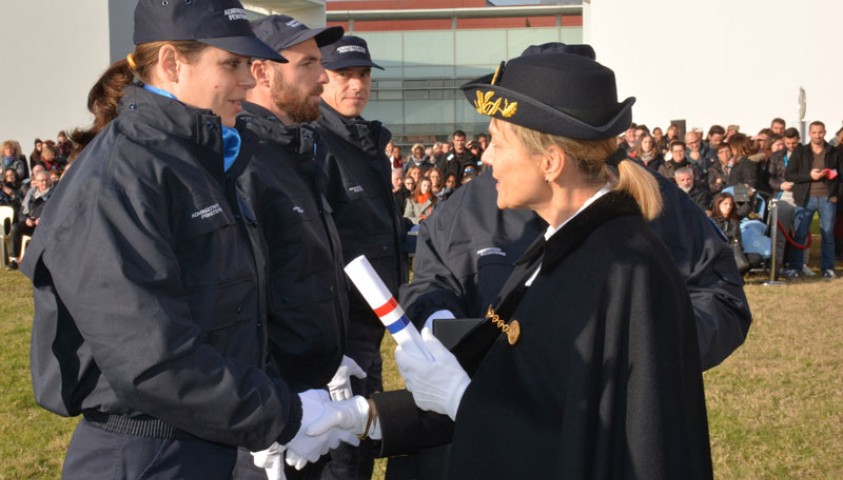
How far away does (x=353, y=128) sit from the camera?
477 cm

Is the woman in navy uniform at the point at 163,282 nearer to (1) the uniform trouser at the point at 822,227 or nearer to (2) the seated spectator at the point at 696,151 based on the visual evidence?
(1) the uniform trouser at the point at 822,227

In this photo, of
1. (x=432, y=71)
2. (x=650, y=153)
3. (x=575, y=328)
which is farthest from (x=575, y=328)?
(x=432, y=71)

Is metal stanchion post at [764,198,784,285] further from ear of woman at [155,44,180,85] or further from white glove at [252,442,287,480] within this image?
ear of woman at [155,44,180,85]

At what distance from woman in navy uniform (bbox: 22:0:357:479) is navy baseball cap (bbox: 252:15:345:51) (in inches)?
50.5

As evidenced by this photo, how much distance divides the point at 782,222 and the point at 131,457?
43.8ft

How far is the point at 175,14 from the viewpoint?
2814 millimetres

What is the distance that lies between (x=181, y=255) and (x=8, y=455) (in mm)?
4389

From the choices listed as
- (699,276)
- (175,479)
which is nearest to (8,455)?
(175,479)

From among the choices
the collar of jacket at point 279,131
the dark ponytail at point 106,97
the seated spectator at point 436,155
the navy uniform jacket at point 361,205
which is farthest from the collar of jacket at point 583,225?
the seated spectator at point 436,155

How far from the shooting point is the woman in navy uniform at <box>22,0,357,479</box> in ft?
8.04

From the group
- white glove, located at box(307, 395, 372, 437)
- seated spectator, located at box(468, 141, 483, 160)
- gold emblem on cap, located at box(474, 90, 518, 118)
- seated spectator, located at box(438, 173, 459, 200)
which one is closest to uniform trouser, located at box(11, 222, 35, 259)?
seated spectator, located at box(438, 173, 459, 200)

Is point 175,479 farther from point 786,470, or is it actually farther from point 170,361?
point 786,470

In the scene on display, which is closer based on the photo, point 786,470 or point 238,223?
point 238,223

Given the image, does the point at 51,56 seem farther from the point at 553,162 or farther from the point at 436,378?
the point at 553,162
